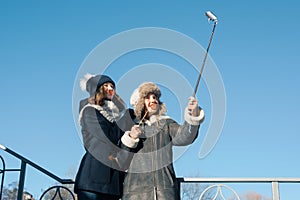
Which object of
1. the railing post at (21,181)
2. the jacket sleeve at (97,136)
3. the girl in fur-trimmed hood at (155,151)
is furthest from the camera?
the railing post at (21,181)

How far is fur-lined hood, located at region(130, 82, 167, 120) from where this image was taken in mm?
3139

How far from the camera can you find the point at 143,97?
3160 millimetres

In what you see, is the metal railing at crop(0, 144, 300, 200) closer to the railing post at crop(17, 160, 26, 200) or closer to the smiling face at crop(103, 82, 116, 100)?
the railing post at crop(17, 160, 26, 200)

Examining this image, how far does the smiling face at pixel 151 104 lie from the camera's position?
10.3 ft

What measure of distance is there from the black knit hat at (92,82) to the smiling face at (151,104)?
Result: 0.26 metres

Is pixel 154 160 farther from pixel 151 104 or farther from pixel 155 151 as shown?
pixel 151 104

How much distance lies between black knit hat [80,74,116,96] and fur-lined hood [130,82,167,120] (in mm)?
186

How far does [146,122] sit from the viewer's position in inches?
121

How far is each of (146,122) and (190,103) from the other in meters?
0.42

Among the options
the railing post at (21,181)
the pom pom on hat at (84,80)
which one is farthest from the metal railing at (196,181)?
the pom pom on hat at (84,80)

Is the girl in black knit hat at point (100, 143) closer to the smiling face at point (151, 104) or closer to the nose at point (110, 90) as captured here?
the nose at point (110, 90)

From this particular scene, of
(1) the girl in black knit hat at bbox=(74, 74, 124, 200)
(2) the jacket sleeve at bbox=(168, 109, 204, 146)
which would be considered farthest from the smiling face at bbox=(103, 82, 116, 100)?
(2) the jacket sleeve at bbox=(168, 109, 204, 146)

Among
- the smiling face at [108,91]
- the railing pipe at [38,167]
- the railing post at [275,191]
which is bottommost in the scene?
the railing post at [275,191]

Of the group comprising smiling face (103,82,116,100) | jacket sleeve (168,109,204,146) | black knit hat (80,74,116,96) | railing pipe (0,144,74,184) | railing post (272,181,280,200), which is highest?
black knit hat (80,74,116,96)
